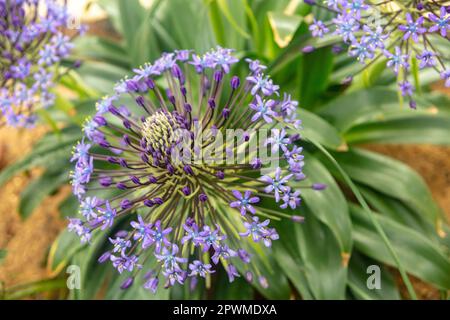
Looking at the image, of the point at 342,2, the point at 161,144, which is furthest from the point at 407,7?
the point at 161,144

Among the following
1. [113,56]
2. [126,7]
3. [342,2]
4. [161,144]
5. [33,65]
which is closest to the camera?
[161,144]

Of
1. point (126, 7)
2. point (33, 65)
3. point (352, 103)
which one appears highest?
point (126, 7)

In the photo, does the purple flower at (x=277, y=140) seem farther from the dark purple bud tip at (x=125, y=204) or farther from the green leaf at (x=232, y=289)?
the green leaf at (x=232, y=289)

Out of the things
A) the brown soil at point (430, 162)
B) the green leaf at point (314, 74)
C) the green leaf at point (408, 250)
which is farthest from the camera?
the brown soil at point (430, 162)

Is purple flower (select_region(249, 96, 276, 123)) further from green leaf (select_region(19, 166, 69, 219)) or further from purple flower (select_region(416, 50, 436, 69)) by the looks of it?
green leaf (select_region(19, 166, 69, 219))

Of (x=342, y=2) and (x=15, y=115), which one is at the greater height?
(x=342, y=2)

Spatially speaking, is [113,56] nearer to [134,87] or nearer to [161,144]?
[134,87]

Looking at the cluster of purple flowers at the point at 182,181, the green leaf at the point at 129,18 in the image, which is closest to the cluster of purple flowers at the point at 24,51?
the green leaf at the point at 129,18
